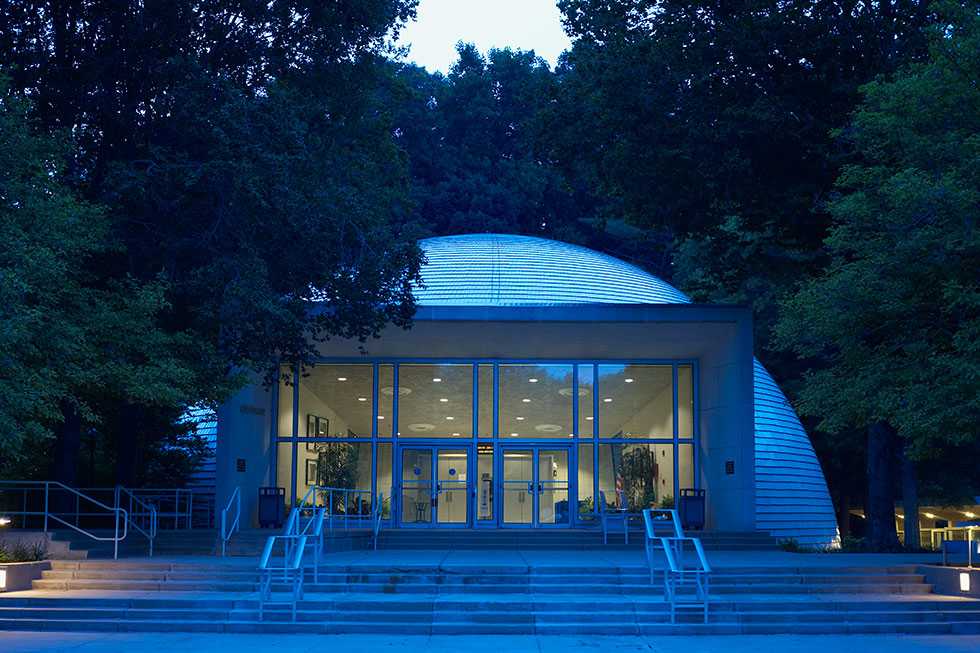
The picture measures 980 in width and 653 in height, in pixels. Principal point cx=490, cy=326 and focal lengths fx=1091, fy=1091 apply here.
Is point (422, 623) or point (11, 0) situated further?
point (11, 0)

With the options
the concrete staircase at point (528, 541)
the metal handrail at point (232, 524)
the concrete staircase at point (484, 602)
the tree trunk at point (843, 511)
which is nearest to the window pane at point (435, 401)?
the concrete staircase at point (528, 541)

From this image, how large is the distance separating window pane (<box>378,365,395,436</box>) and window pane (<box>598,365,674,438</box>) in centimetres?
491

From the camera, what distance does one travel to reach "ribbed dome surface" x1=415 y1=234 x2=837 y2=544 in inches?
1026

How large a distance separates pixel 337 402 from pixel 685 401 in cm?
821

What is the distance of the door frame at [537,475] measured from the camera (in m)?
25.0

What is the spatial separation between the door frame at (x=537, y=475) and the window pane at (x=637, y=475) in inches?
25.9

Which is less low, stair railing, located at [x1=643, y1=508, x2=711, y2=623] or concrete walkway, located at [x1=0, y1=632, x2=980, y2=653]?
stair railing, located at [x1=643, y1=508, x2=711, y2=623]

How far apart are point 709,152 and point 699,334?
4293 mm

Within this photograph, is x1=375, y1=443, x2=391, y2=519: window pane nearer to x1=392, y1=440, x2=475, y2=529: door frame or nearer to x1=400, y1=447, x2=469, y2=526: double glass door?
x1=392, y1=440, x2=475, y2=529: door frame

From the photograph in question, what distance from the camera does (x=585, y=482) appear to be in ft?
83.0

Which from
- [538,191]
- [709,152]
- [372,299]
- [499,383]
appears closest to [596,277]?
[499,383]

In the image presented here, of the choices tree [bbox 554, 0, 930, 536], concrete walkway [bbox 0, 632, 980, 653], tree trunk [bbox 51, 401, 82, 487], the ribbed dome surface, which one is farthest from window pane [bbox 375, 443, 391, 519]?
concrete walkway [bbox 0, 632, 980, 653]

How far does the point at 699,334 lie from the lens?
23562 millimetres

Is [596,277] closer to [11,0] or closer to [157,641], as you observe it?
[11,0]
